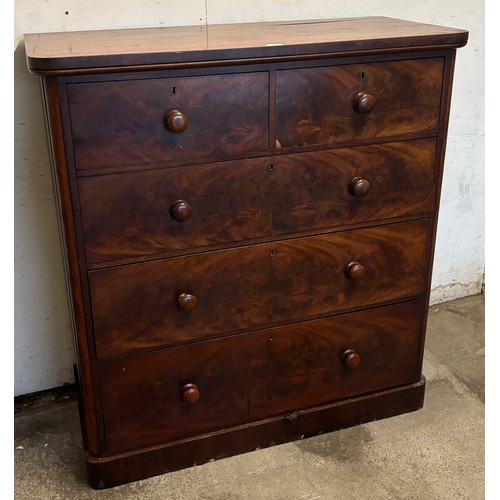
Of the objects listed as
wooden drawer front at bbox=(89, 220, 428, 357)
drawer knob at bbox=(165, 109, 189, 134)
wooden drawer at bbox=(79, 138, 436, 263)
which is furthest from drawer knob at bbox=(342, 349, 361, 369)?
drawer knob at bbox=(165, 109, 189, 134)

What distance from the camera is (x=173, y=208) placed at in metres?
1.68

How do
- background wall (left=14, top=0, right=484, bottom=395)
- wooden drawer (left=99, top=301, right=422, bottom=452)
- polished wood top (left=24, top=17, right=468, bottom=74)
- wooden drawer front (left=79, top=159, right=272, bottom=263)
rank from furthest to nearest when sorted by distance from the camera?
background wall (left=14, top=0, right=484, bottom=395), wooden drawer (left=99, top=301, right=422, bottom=452), wooden drawer front (left=79, top=159, right=272, bottom=263), polished wood top (left=24, top=17, right=468, bottom=74)

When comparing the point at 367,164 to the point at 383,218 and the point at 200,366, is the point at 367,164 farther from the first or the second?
the point at 200,366

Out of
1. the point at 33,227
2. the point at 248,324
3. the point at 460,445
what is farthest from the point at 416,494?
the point at 33,227

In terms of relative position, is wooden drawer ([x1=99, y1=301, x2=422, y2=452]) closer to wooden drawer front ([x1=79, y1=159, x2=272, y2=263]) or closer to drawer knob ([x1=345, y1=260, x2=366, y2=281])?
drawer knob ([x1=345, y1=260, x2=366, y2=281])

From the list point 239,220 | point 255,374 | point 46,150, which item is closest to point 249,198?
point 239,220

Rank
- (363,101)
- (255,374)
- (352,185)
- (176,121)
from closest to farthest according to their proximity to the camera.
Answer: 1. (176,121)
2. (363,101)
3. (352,185)
4. (255,374)

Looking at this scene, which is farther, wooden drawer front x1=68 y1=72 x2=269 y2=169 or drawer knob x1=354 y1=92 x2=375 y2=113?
drawer knob x1=354 y1=92 x2=375 y2=113

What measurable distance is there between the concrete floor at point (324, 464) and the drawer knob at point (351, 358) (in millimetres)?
243

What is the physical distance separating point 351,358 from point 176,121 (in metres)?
0.87

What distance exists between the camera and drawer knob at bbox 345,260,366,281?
1.91 metres

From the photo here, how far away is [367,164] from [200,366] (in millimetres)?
705

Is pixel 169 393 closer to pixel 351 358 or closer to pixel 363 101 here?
pixel 351 358

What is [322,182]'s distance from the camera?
1808mm
